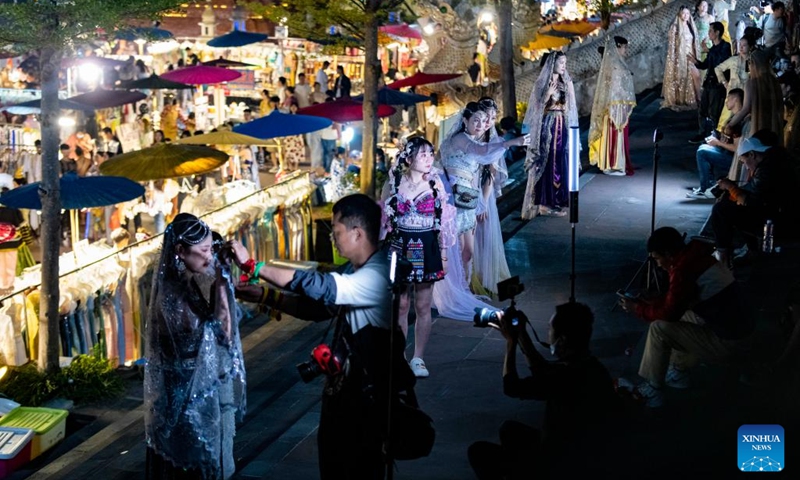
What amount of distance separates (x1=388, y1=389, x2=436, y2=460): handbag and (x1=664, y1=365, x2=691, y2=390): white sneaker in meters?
2.92

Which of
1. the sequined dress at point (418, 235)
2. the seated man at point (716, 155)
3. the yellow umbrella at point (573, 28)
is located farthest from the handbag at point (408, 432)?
the yellow umbrella at point (573, 28)

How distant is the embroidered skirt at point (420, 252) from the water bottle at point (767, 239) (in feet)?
13.1

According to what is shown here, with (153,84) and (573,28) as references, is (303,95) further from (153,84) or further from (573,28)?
(573,28)

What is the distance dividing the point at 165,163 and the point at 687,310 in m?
8.96

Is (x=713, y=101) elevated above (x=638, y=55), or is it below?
below

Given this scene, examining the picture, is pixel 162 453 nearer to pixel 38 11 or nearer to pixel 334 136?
pixel 38 11

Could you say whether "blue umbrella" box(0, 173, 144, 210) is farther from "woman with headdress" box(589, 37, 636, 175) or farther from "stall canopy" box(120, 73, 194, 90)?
"stall canopy" box(120, 73, 194, 90)

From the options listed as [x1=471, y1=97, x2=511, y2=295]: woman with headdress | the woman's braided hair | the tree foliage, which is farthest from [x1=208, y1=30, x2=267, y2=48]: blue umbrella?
the woman's braided hair

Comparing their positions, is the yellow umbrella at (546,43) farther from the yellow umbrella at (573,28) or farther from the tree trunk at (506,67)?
the tree trunk at (506,67)

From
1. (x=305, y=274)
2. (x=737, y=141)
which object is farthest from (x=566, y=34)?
(x=305, y=274)

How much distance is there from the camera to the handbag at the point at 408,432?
18.6 ft

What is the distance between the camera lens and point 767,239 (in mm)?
11281

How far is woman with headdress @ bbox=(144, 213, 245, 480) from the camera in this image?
20.2ft

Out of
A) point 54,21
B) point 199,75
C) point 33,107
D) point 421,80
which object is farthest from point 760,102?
point 199,75
